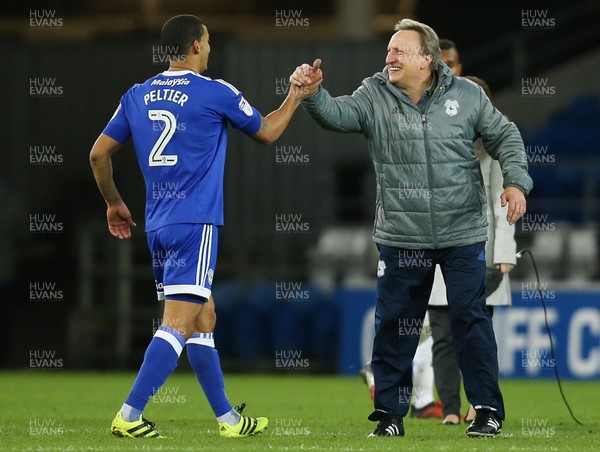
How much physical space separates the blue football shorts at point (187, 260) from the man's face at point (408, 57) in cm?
124

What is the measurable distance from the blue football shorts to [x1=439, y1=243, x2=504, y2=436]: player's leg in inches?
47.3

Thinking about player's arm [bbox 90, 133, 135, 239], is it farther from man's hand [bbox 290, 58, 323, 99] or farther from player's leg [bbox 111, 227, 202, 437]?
man's hand [bbox 290, 58, 323, 99]

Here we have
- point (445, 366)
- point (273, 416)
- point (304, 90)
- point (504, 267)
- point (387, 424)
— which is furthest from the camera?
point (273, 416)

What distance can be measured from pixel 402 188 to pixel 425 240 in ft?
0.93

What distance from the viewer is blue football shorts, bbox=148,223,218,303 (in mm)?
6539

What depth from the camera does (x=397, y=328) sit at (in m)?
6.83

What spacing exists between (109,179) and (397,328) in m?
1.65

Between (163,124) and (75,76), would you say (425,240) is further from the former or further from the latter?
(75,76)

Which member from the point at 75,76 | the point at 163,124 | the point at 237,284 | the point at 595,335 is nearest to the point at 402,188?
the point at 163,124

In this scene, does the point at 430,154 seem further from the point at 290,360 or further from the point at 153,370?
the point at 290,360

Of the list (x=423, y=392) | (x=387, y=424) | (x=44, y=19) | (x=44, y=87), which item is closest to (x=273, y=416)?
(x=423, y=392)

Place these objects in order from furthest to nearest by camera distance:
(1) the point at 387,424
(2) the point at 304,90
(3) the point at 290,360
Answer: (3) the point at 290,360
(1) the point at 387,424
(2) the point at 304,90

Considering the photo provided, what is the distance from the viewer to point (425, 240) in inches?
267

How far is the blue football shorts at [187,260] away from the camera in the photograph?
6539mm
